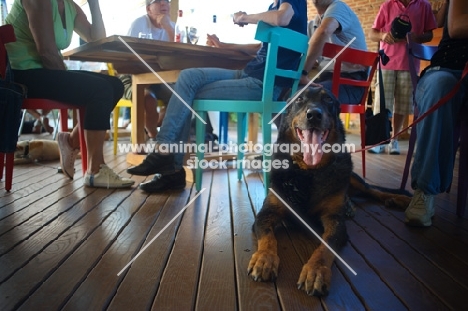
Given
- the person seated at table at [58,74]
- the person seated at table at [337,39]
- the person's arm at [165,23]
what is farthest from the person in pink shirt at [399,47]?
the person seated at table at [58,74]

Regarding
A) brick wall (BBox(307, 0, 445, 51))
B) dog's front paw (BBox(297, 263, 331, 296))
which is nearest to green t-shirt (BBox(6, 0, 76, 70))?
dog's front paw (BBox(297, 263, 331, 296))

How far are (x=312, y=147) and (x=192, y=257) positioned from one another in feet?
2.37

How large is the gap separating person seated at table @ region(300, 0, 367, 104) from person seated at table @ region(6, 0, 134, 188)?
145cm

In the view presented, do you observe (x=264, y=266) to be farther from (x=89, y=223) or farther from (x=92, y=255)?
(x=89, y=223)

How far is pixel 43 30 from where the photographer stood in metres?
2.29

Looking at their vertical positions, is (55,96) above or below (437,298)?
above

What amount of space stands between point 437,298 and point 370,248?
434mm

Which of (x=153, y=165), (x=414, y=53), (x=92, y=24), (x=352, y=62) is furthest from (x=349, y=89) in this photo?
(x=92, y=24)

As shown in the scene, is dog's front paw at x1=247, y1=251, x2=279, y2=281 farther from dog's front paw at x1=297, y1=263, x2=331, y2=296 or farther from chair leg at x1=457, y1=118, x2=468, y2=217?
chair leg at x1=457, y1=118, x2=468, y2=217

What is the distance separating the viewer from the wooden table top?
2.36 m

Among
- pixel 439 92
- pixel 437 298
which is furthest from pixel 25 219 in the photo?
pixel 439 92

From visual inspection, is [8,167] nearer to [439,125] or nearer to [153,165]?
[153,165]

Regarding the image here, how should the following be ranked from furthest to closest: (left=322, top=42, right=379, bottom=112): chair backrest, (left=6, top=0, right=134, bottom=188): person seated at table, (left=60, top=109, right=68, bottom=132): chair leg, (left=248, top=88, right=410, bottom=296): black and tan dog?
(left=60, top=109, right=68, bottom=132): chair leg
(left=322, top=42, right=379, bottom=112): chair backrest
(left=6, top=0, right=134, bottom=188): person seated at table
(left=248, top=88, right=410, bottom=296): black and tan dog

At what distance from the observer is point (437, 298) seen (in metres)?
1.17
